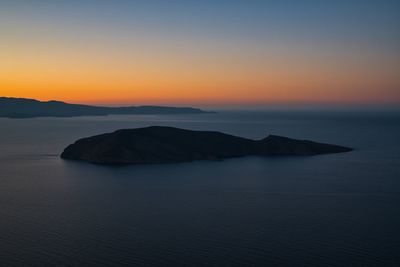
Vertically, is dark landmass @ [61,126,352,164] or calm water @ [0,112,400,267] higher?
dark landmass @ [61,126,352,164]

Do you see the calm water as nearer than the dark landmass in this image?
Yes

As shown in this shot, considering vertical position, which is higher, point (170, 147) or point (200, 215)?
point (170, 147)

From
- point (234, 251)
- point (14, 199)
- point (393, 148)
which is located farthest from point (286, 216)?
point (393, 148)

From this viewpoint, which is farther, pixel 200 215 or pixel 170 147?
pixel 170 147

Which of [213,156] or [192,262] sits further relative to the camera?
[213,156]

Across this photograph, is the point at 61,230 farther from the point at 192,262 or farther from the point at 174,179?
the point at 174,179
